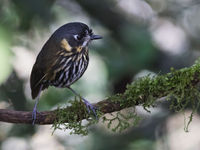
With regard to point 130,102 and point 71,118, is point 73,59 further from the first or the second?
point 130,102

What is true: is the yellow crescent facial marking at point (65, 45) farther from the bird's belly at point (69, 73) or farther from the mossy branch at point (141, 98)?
the mossy branch at point (141, 98)

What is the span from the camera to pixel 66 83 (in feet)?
12.2

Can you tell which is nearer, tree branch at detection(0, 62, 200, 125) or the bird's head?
tree branch at detection(0, 62, 200, 125)

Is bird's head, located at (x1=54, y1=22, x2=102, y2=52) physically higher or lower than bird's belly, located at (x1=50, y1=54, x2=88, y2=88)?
higher

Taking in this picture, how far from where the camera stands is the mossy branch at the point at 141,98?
2607 millimetres

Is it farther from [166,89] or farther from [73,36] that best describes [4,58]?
[166,89]

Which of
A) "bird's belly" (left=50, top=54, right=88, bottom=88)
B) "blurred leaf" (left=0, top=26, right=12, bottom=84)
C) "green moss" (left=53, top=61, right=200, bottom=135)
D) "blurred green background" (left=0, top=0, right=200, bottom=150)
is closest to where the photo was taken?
"green moss" (left=53, top=61, right=200, bottom=135)

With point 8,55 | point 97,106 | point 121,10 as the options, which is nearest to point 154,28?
point 121,10

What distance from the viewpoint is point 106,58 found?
14.3ft

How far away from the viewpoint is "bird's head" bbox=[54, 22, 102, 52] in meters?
3.69

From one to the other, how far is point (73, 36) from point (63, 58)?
24 cm

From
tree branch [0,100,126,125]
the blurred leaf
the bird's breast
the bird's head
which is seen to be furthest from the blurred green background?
tree branch [0,100,126,125]

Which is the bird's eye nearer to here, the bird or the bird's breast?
the bird

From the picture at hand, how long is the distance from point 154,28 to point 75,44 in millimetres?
2523
